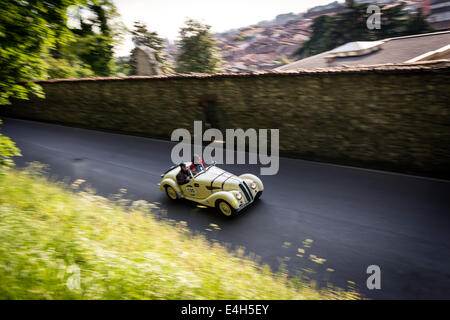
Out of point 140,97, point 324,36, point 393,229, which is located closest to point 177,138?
point 140,97

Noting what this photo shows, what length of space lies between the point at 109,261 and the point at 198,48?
92.9 feet

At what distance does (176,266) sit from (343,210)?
5229mm

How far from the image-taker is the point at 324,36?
3769cm

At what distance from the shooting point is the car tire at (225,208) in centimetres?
697

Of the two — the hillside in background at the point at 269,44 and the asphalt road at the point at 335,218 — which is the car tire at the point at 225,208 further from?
the hillside in background at the point at 269,44

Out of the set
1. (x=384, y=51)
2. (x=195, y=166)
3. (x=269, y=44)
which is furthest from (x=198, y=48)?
(x=269, y=44)

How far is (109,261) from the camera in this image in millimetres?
3766

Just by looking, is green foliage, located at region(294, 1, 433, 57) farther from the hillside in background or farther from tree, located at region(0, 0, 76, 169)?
tree, located at region(0, 0, 76, 169)

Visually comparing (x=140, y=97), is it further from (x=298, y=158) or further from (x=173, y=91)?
(x=298, y=158)

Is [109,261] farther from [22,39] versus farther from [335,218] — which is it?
[335,218]

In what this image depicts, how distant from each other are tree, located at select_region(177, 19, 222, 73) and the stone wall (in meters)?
14.0

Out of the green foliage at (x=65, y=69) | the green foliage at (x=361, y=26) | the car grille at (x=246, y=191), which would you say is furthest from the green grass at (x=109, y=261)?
the green foliage at (x=361, y=26)
